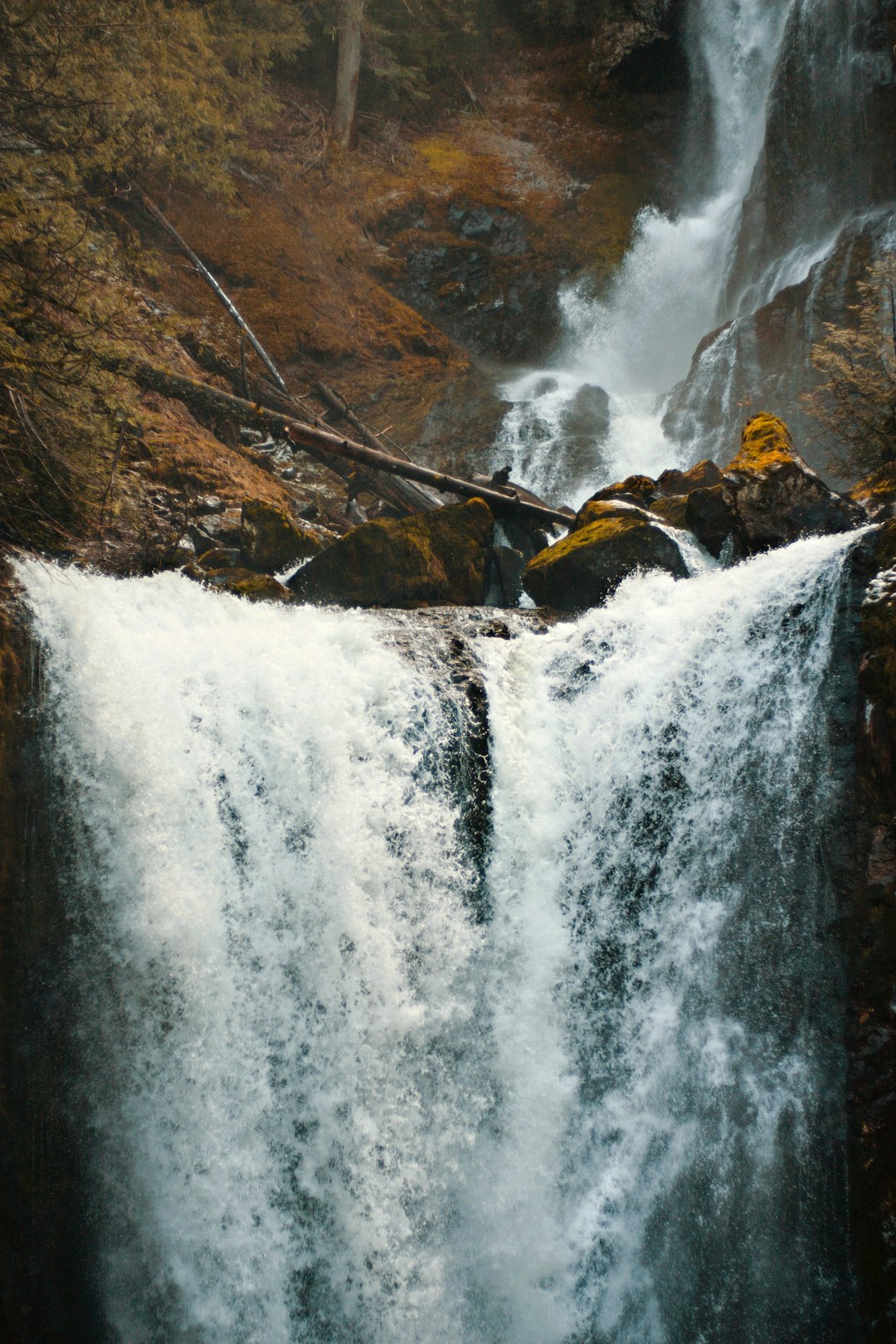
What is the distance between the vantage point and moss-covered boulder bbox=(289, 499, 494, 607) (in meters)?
7.98

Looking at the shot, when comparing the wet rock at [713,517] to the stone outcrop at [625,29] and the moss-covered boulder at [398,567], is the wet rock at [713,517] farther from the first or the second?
the stone outcrop at [625,29]

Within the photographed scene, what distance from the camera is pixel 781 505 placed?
759 cm

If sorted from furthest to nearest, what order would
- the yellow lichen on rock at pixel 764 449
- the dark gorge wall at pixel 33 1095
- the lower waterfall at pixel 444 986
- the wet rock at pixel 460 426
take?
the wet rock at pixel 460 426 < the yellow lichen on rock at pixel 764 449 < the lower waterfall at pixel 444 986 < the dark gorge wall at pixel 33 1095

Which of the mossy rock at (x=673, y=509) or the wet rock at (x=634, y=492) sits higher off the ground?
the wet rock at (x=634, y=492)

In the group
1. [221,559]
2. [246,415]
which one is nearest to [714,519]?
[221,559]

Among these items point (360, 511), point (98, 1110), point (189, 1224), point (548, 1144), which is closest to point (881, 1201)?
point (548, 1144)

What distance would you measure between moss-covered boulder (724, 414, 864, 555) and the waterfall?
6430 millimetres

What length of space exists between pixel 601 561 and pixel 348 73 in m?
18.8

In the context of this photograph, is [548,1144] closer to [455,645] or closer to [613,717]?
[613,717]

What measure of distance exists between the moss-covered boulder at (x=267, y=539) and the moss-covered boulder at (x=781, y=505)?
4725 mm

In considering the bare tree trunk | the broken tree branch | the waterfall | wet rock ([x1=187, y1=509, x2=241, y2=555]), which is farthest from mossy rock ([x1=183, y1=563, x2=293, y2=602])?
the bare tree trunk

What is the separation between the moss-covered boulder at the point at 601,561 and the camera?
302 inches

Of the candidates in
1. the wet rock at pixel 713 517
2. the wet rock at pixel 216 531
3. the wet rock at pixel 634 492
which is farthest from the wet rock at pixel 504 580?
the wet rock at pixel 216 531

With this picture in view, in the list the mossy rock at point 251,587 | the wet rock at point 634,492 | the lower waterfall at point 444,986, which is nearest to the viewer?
the lower waterfall at point 444,986
